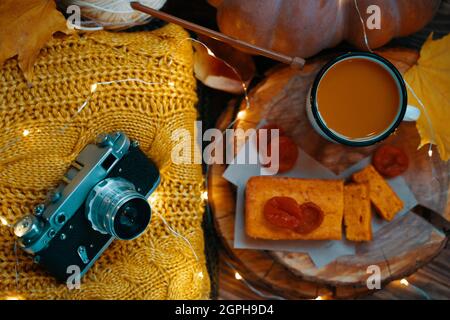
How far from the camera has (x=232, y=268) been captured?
1.24 metres

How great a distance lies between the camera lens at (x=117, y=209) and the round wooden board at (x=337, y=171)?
26 centimetres

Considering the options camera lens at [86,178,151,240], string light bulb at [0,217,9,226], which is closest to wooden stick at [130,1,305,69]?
camera lens at [86,178,151,240]

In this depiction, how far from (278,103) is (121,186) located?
0.39 metres

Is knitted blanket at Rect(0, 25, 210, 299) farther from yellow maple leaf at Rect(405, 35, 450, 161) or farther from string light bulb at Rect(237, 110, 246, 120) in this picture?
yellow maple leaf at Rect(405, 35, 450, 161)

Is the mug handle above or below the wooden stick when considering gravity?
below

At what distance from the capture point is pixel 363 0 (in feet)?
3.43

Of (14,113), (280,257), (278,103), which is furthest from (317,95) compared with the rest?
(14,113)

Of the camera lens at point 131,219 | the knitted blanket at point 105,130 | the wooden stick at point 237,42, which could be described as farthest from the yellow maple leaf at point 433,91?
the camera lens at point 131,219

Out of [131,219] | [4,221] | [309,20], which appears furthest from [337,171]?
[4,221]

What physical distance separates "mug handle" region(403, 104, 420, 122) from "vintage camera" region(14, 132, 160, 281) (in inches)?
20.7

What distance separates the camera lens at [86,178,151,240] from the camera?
2.88ft

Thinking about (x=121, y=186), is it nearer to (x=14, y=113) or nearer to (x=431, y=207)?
(x=14, y=113)

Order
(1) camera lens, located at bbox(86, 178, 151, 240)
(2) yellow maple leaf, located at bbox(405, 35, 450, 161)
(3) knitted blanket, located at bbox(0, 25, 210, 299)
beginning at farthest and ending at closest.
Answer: (2) yellow maple leaf, located at bbox(405, 35, 450, 161) < (3) knitted blanket, located at bbox(0, 25, 210, 299) < (1) camera lens, located at bbox(86, 178, 151, 240)

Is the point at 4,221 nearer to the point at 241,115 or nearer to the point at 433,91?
the point at 241,115
